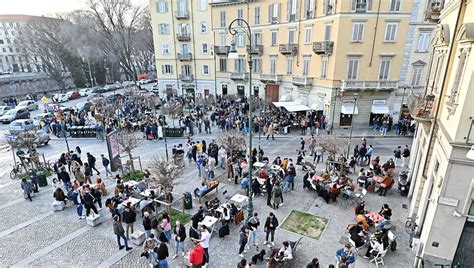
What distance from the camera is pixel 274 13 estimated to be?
32.7 meters

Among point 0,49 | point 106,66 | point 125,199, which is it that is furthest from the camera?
point 0,49

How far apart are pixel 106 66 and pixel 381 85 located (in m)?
61.8

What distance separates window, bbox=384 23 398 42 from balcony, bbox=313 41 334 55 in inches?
190

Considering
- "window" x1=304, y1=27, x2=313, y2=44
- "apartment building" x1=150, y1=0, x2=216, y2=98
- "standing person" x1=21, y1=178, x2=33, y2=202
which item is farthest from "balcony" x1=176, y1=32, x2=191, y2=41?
"standing person" x1=21, y1=178, x2=33, y2=202

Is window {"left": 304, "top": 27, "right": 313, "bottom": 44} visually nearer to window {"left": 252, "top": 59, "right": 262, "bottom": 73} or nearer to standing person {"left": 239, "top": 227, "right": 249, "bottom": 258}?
window {"left": 252, "top": 59, "right": 262, "bottom": 73}

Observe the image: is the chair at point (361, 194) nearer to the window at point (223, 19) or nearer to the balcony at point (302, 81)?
the balcony at point (302, 81)

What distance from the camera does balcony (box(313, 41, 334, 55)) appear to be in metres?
26.0

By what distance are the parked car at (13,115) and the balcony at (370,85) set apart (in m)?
37.0

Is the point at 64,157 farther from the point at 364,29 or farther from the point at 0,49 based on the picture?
the point at 0,49

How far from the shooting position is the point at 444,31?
11523mm

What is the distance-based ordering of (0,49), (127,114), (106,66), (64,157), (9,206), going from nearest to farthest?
(9,206), (64,157), (127,114), (106,66), (0,49)

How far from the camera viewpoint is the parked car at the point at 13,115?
107 feet

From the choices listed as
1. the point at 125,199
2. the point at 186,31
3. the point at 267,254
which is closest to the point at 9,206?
the point at 125,199

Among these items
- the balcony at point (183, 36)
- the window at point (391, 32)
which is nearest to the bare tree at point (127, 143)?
the window at point (391, 32)
